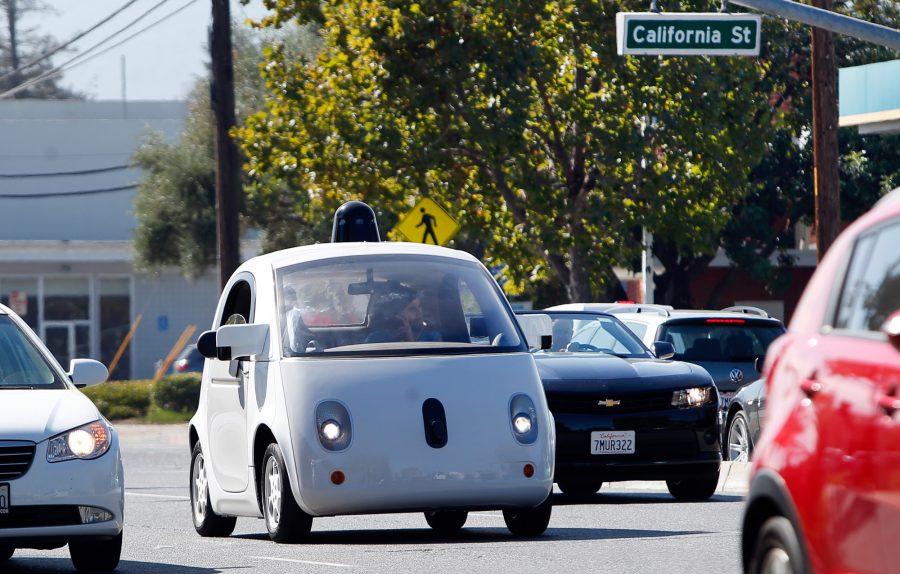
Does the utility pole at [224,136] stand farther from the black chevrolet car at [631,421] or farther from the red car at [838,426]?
the red car at [838,426]

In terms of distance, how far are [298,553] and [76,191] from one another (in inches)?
1969

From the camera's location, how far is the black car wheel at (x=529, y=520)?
38.0 ft

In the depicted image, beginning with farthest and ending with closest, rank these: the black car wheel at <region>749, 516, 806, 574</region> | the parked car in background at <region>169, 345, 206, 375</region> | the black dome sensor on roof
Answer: the parked car in background at <region>169, 345, 206, 375</region>, the black dome sensor on roof, the black car wheel at <region>749, 516, 806, 574</region>

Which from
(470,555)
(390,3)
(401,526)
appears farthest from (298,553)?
(390,3)

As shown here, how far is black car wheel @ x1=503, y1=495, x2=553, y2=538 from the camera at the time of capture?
11.6 meters

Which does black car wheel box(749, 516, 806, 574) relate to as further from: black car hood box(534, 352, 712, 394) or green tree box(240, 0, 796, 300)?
green tree box(240, 0, 796, 300)

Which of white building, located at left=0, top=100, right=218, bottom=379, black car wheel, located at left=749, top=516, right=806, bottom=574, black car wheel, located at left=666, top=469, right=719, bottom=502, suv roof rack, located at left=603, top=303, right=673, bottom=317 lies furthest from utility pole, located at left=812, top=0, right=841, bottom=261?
white building, located at left=0, top=100, right=218, bottom=379

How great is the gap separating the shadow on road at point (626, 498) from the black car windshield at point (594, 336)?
3.90 ft

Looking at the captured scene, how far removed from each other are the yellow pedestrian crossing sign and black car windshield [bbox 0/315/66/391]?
43.1 feet

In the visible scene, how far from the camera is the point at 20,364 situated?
10891 mm

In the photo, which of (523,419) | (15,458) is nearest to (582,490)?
(523,419)

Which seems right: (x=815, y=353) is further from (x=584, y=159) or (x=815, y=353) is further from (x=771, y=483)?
(x=584, y=159)

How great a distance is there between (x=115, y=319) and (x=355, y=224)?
43.4 m

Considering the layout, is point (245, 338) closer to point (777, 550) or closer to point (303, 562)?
point (303, 562)
